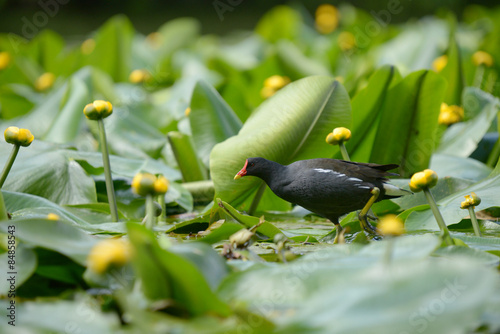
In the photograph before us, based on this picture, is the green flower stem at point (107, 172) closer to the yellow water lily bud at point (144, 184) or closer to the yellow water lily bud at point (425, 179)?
the yellow water lily bud at point (144, 184)

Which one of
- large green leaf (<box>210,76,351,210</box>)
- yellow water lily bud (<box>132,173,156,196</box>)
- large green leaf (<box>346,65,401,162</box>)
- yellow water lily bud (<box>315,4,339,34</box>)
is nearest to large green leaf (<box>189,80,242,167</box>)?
large green leaf (<box>210,76,351,210</box>)

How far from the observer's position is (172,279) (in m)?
0.82

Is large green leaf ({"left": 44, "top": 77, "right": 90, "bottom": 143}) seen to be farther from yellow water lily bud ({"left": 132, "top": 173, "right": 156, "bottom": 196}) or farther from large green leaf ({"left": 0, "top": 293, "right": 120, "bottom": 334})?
large green leaf ({"left": 0, "top": 293, "right": 120, "bottom": 334})

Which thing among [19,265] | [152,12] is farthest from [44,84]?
[152,12]

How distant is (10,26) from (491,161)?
264 inches

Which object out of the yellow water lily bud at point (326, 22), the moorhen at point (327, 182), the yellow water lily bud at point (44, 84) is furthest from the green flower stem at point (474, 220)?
the yellow water lily bud at point (326, 22)

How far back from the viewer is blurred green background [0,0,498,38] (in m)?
7.54

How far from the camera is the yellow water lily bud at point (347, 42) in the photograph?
3689 mm

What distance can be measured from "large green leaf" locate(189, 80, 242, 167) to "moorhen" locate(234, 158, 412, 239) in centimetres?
42

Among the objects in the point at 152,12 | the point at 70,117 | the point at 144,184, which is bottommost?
the point at 152,12

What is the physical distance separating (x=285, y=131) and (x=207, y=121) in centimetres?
41

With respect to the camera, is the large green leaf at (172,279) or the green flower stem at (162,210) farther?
the green flower stem at (162,210)

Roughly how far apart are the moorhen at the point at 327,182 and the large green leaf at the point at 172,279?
2.32ft

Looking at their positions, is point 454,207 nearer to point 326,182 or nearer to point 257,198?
point 326,182
